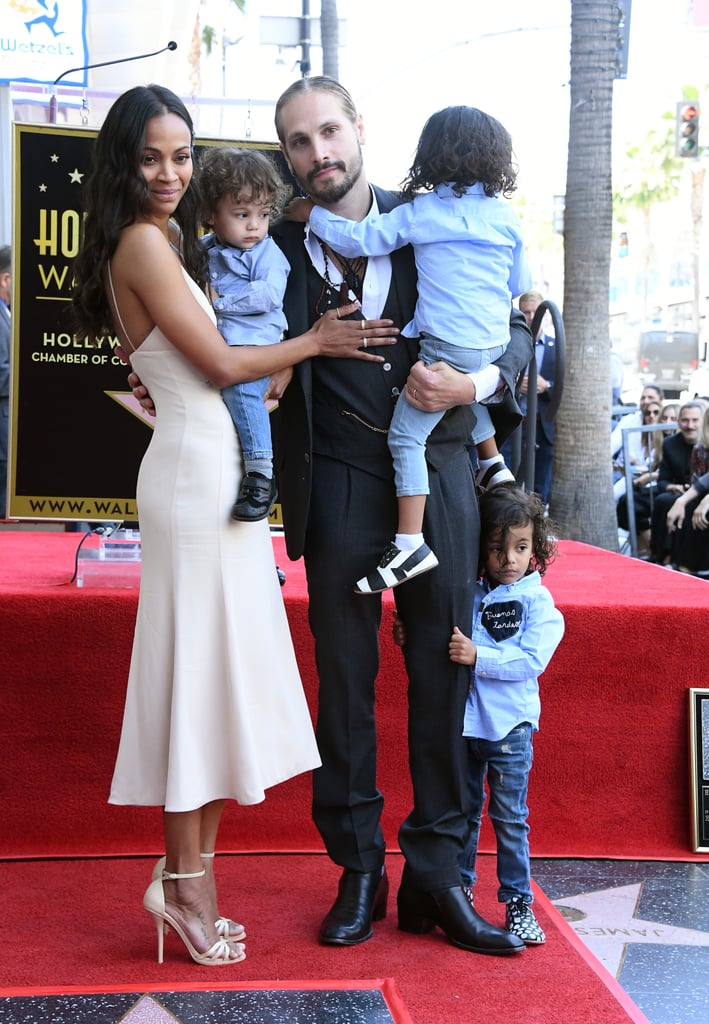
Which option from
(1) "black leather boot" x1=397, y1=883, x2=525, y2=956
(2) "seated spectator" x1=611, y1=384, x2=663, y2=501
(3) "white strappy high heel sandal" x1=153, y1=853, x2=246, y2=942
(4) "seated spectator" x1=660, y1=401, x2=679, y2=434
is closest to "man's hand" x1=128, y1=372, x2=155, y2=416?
(3) "white strappy high heel sandal" x1=153, y1=853, x2=246, y2=942

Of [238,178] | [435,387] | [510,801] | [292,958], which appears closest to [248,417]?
[435,387]

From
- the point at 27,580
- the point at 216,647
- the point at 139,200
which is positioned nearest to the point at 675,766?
the point at 216,647

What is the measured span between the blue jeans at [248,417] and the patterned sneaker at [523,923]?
1.34 metres

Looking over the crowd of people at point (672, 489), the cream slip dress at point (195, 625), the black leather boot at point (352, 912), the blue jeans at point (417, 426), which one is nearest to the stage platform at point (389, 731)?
the black leather boot at point (352, 912)

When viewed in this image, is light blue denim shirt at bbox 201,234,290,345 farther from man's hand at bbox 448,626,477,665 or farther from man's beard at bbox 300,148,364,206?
man's hand at bbox 448,626,477,665

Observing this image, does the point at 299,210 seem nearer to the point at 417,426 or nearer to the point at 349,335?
the point at 349,335

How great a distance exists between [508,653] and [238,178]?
4.44ft

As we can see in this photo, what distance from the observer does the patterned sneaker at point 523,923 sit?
3217mm

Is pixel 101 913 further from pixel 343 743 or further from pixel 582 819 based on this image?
pixel 582 819

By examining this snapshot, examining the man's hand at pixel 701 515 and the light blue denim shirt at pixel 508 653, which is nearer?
the light blue denim shirt at pixel 508 653

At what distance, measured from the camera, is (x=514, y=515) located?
3.24 m

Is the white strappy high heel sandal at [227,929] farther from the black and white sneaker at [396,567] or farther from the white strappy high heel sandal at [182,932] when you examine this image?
the black and white sneaker at [396,567]

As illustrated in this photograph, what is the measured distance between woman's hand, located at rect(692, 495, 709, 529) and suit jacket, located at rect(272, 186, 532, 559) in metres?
5.05

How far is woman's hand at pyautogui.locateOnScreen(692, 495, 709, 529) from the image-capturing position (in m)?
7.91
